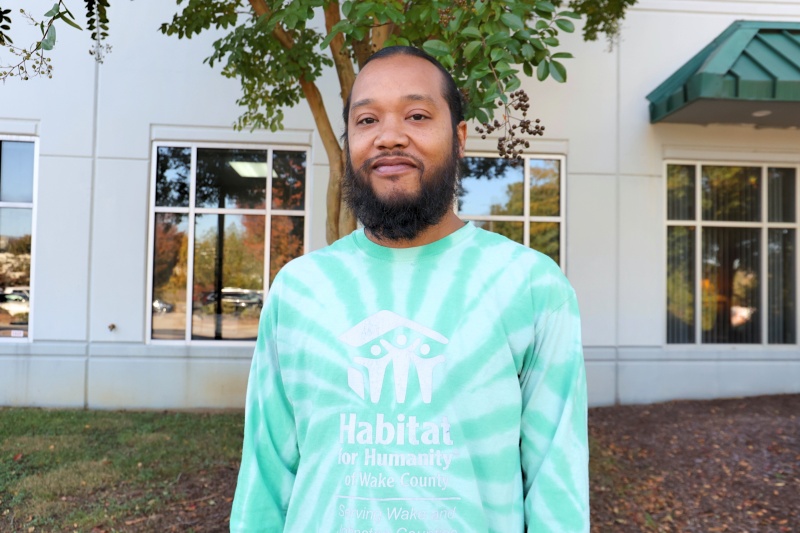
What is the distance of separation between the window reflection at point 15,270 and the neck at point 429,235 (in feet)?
26.3

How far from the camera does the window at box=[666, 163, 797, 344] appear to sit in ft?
28.1

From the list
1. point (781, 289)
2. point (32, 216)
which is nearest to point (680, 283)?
point (781, 289)

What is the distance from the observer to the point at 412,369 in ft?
4.62

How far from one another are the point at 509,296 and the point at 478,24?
2180 millimetres

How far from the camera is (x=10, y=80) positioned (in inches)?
311

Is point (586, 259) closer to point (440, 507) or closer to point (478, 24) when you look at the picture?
point (478, 24)

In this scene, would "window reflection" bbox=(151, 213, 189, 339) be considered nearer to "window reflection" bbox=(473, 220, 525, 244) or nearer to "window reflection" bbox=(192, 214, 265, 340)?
"window reflection" bbox=(192, 214, 265, 340)

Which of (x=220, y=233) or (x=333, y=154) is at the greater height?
(x=333, y=154)

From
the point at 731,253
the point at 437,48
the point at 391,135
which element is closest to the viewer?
the point at 391,135

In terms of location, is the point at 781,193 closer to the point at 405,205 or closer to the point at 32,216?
the point at 405,205

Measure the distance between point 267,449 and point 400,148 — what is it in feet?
2.75

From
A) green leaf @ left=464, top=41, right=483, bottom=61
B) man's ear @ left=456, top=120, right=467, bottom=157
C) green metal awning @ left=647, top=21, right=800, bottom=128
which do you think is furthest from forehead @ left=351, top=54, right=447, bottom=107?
green metal awning @ left=647, top=21, right=800, bottom=128

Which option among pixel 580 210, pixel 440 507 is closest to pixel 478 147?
pixel 580 210

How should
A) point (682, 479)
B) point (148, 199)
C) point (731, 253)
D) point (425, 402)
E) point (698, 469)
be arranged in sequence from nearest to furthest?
1. point (425, 402)
2. point (682, 479)
3. point (698, 469)
4. point (148, 199)
5. point (731, 253)
